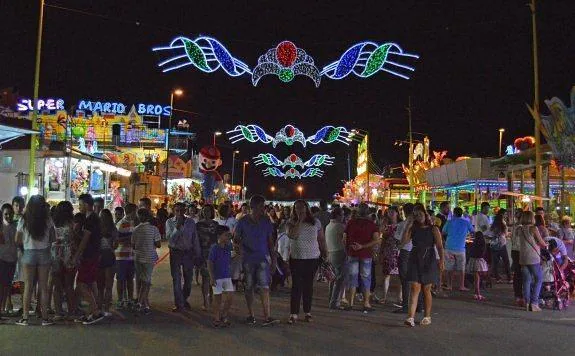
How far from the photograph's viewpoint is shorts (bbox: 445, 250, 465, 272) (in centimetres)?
1207

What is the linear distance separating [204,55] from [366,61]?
160 inches

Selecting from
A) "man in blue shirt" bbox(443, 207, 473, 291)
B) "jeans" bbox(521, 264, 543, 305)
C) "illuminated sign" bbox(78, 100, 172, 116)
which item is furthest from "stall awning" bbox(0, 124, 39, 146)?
"illuminated sign" bbox(78, 100, 172, 116)

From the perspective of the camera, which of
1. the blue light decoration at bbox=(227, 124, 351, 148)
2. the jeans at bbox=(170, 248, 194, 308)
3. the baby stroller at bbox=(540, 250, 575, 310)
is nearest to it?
the jeans at bbox=(170, 248, 194, 308)

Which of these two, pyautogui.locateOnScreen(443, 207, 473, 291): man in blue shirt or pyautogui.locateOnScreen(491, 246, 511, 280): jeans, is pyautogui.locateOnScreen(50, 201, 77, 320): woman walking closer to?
pyautogui.locateOnScreen(443, 207, 473, 291): man in blue shirt

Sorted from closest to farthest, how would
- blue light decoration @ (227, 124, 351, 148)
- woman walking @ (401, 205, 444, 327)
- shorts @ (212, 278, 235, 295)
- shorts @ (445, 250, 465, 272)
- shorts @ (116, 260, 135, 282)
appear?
shorts @ (212, 278, 235, 295) → woman walking @ (401, 205, 444, 327) → shorts @ (116, 260, 135, 282) → shorts @ (445, 250, 465, 272) → blue light decoration @ (227, 124, 351, 148)

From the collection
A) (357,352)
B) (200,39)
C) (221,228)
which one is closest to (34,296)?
(221,228)

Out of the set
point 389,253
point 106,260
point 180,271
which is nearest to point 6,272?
point 106,260

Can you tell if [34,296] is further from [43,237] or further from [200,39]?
[200,39]

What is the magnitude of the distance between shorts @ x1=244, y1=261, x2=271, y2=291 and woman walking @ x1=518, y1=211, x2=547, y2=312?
15.0ft

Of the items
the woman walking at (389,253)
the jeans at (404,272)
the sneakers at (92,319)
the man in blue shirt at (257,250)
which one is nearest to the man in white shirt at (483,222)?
the woman walking at (389,253)

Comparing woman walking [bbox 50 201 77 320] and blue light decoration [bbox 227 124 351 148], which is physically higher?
blue light decoration [bbox 227 124 351 148]

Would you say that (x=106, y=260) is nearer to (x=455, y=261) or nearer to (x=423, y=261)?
(x=423, y=261)

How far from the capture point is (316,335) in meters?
7.65

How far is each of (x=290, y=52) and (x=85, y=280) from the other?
8617 mm
